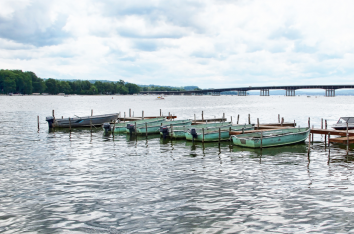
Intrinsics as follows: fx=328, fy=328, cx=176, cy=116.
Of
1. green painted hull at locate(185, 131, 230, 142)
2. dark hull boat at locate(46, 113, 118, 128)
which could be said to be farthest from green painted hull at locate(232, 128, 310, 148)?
dark hull boat at locate(46, 113, 118, 128)

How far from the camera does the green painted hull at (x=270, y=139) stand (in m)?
30.1

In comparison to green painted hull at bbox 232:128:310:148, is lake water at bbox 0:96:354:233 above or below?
below

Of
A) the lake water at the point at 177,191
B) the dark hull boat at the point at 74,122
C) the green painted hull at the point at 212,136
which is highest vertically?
the dark hull boat at the point at 74,122

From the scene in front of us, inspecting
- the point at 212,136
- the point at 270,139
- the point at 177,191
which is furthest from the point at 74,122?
the point at 177,191

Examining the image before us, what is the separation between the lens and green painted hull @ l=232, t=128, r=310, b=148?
98.8 ft

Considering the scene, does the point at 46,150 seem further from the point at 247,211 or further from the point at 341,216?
the point at 341,216

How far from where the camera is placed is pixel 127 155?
28.1 m

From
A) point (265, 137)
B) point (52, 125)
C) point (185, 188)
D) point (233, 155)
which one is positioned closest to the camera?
point (185, 188)

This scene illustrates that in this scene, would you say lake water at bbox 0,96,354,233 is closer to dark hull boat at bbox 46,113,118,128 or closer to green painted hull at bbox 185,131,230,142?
green painted hull at bbox 185,131,230,142

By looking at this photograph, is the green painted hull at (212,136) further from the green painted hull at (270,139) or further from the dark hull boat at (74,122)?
the dark hull boat at (74,122)

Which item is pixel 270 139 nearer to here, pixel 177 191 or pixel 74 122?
pixel 177 191

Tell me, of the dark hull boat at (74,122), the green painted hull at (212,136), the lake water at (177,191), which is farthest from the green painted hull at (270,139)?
the dark hull boat at (74,122)

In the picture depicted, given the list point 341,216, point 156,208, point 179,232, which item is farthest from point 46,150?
point 341,216

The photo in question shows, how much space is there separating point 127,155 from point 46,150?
27.3ft
